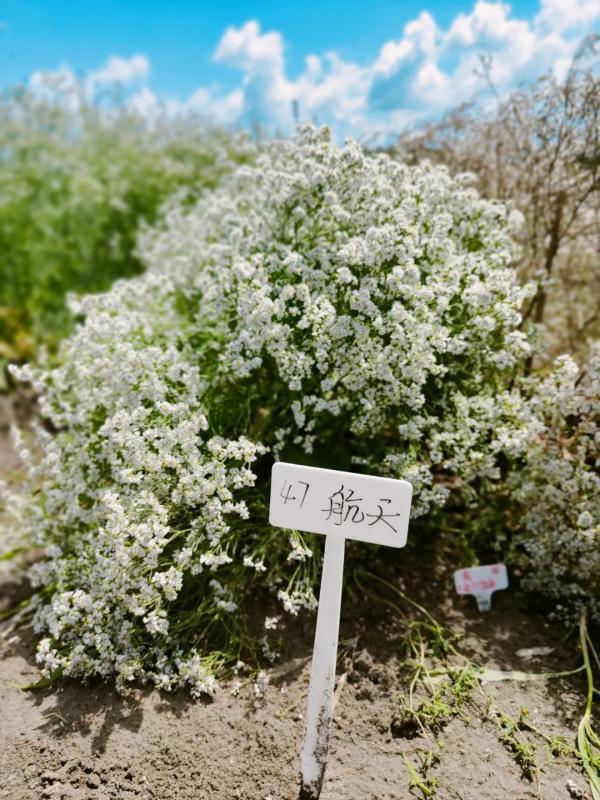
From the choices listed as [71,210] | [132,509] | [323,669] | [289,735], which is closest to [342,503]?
[323,669]

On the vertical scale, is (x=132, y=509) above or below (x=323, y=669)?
above

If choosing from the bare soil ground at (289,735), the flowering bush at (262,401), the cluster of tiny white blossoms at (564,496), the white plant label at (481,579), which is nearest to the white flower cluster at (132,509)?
the flowering bush at (262,401)

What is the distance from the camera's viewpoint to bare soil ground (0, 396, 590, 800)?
224cm

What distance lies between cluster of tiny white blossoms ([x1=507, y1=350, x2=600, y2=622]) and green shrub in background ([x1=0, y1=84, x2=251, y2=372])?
160 inches

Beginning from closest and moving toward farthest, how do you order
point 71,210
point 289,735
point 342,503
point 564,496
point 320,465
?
point 342,503 → point 289,735 → point 564,496 → point 320,465 → point 71,210

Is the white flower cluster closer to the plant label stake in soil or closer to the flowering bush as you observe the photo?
the flowering bush

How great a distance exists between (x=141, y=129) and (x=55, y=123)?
1158 millimetres

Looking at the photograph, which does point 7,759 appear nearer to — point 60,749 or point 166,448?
point 60,749

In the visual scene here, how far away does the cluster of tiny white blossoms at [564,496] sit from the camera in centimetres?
279

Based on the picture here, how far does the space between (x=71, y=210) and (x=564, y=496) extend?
235 inches

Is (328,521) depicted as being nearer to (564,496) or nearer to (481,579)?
(481,579)

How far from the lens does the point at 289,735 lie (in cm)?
244

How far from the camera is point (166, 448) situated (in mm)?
2574

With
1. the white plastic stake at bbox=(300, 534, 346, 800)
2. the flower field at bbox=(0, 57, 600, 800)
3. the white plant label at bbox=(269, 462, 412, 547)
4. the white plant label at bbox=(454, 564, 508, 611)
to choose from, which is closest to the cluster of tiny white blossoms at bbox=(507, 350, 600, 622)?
the flower field at bbox=(0, 57, 600, 800)
